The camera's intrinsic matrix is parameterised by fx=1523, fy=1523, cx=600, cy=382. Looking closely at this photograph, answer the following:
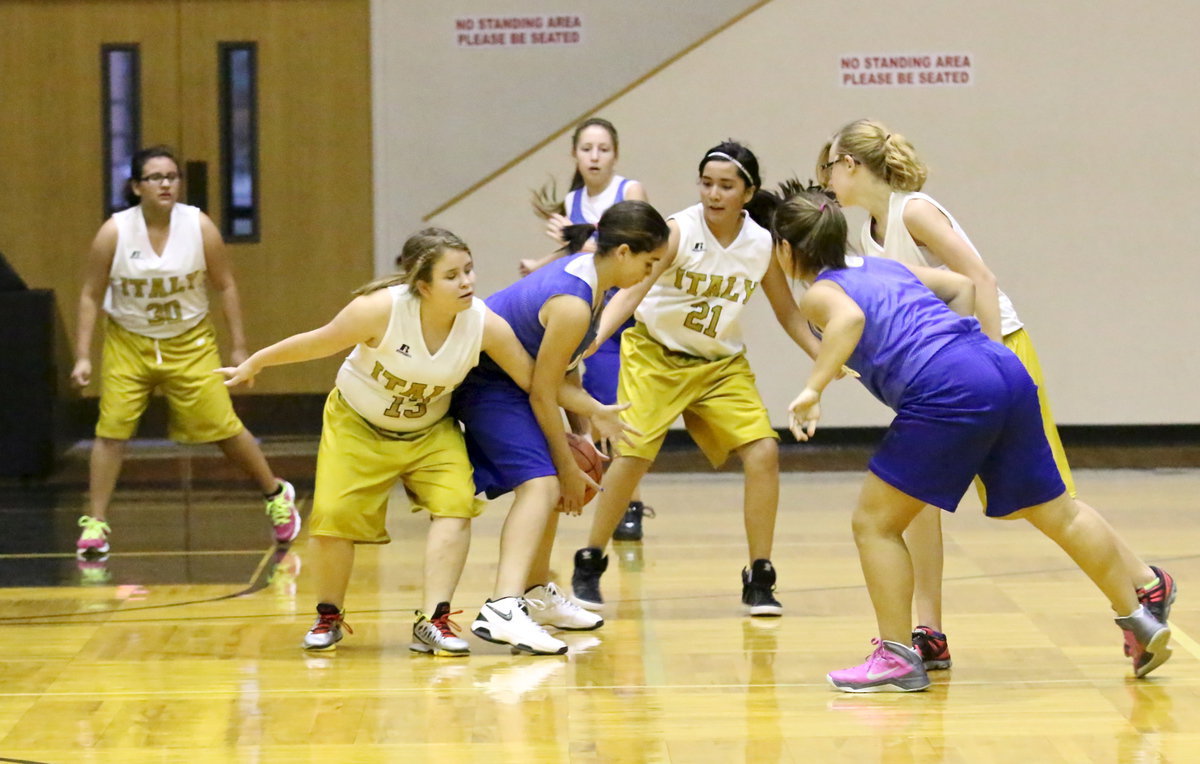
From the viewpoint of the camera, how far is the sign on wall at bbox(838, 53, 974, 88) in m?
7.32

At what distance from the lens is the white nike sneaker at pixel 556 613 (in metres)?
4.12

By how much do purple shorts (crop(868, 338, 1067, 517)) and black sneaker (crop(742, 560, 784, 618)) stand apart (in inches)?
39.7

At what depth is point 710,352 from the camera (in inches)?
178

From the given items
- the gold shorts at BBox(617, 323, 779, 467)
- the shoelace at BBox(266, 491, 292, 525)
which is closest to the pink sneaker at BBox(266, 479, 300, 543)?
the shoelace at BBox(266, 491, 292, 525)

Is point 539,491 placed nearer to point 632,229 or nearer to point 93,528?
point 632,229

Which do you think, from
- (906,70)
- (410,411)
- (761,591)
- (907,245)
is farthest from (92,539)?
(906,70)

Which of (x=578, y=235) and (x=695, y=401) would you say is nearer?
(x=578, y=235)

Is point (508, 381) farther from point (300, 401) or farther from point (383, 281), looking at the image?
point (300, 401)

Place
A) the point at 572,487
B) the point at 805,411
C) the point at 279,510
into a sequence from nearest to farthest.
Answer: the point at 805,411 → the point at 572,487 → the point at 279,510

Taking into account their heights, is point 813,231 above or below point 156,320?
above

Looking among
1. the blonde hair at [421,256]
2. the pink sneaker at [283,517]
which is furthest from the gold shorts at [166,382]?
the blonde hair at [421,256]

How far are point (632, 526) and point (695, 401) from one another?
115cm

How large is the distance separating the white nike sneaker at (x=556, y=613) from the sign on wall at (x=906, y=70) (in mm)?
4008

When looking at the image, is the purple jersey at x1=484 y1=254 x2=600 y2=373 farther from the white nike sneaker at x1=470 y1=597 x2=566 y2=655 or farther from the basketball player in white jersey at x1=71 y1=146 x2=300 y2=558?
the basketball player in white jersey at x1=71 y1=146 x2=300 y2=558
